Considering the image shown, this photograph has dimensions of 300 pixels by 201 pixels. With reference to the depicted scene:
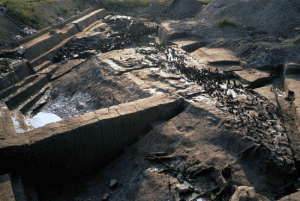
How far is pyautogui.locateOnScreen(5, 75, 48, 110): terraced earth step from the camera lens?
21.2 feet

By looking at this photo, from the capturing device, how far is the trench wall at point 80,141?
146 inches

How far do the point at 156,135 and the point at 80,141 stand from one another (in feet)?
4.62

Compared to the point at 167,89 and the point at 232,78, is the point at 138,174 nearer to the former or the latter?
the point at 167,89

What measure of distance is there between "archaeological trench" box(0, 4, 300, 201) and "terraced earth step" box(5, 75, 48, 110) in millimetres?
32

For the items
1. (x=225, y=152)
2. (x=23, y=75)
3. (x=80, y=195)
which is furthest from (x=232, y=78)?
(x=23, y=75)

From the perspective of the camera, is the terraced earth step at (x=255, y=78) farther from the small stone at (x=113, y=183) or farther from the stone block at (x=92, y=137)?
the small stone at (x=113, y=183)

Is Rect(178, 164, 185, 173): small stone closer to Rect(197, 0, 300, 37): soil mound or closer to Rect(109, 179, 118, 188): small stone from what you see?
Rect(109, 179, 118, 188): small stone

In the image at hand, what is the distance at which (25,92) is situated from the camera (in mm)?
6996

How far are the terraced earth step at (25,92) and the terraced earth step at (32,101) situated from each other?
0.15 meters

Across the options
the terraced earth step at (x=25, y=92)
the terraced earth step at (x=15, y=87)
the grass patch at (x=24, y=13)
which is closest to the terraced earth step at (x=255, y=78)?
the terraced earth step at (x=25, y=92)

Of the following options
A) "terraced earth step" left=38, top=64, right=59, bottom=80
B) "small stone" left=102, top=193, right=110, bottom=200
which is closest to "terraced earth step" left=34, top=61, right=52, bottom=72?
"terraced earth step" left=38, top=64, right=59, bottom=80

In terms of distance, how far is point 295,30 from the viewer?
859 cm

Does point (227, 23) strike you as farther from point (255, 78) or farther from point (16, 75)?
point (16, 75)

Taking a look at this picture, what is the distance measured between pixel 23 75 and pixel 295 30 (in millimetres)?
10029
